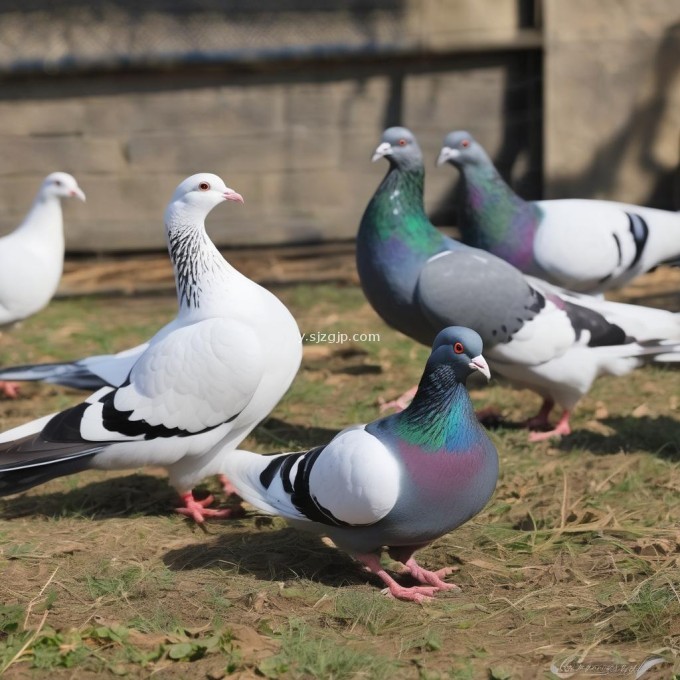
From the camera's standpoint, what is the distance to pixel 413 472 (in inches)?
129

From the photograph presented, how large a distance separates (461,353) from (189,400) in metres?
1.11

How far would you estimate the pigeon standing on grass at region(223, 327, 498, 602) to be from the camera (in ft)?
10.7

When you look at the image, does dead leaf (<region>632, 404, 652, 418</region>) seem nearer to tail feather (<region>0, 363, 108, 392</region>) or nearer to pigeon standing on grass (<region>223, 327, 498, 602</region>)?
pigeon standing on grass (<region>223, 327, 498, 602</region>)

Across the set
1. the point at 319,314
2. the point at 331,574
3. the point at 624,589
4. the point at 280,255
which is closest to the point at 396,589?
the point at 331,574

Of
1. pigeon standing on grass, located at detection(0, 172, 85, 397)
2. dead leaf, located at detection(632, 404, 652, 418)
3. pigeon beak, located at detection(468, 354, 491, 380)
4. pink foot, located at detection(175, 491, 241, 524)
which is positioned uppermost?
pigeon beak, located at detection(468, 354, 491, 380)

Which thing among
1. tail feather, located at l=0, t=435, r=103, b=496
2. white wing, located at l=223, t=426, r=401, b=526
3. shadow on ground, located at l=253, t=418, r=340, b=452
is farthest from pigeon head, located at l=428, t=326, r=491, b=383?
shadow on ground, located at l=253, t=418, r=340, b=452

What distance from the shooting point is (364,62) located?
308 inches

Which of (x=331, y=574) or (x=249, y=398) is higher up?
(x=249, y=398)

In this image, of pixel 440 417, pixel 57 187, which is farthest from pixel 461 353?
pixel 57 187

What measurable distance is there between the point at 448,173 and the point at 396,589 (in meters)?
5.06

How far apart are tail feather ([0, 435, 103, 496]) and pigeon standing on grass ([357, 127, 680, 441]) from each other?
60.6 inches

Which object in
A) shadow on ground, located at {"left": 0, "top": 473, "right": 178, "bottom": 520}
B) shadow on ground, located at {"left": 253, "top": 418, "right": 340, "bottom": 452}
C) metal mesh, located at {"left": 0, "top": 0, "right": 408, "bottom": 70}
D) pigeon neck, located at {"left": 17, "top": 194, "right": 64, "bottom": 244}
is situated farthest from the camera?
metal mesh, located at {"left": 0, "top": 0, "right": 408, "bottom": 70}

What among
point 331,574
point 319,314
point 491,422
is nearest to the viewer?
point 331,574

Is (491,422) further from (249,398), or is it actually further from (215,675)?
(215,675)
